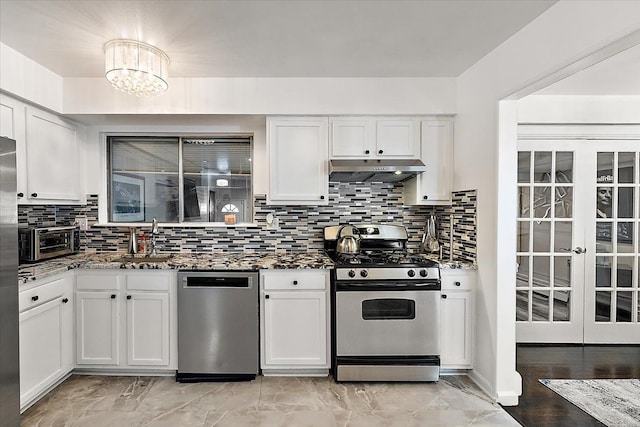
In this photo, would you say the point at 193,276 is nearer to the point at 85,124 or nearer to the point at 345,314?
the point at 345,314

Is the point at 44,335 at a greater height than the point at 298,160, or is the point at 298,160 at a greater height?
the point at 298,160

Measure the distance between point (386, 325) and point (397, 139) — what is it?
1562mm

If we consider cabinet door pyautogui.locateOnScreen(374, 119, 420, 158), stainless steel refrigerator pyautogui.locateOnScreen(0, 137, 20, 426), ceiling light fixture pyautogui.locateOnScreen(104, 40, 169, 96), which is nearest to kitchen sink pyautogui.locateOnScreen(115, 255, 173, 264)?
stainless steel refrigerator pyautogui.locateOnScreen(0, 137, 20, 426)

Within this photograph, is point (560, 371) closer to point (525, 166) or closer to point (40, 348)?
point (525, 166)

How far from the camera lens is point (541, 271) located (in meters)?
3.41

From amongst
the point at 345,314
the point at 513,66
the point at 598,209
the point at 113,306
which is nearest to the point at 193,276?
the point at 113,306

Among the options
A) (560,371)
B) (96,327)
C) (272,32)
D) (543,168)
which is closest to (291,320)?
(96,327)

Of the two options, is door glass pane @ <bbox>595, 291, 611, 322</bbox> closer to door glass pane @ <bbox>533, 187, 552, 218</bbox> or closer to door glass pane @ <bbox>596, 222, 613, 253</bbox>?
door glass pane @ <bbox>596, 222, 613, 253</bbox>

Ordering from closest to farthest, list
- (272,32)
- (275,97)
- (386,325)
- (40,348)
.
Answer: (272,32) → (40,348) → (386,325) → (275,97)

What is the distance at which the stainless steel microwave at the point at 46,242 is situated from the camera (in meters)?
2.68

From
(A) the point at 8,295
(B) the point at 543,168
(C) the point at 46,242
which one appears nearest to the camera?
(A) the point at 8,295

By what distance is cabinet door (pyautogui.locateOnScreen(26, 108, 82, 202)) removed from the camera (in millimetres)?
2719

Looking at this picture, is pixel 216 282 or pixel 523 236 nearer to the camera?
pixel 216 282

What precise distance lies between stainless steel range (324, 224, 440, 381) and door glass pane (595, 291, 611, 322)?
1.91 m
